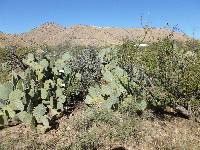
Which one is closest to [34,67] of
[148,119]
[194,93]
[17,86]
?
[17,86]

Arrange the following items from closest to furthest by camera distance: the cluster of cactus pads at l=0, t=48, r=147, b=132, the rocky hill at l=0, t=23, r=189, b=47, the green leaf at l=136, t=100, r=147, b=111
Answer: the cluster of cactus pads at l=0, t=48, r=147, b=132 < the green leaf at l=136, t=100, r=147, b=111 < the rocky hill at l=0, t=23, r=189, b=47

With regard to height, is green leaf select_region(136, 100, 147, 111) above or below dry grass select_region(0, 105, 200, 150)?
above

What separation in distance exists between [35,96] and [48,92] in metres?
0.41

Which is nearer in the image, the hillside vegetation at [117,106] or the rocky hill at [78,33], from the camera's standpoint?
the hillside vegetation at [117,106]

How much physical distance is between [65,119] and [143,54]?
2605mm

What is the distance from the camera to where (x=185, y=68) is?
33.6ft

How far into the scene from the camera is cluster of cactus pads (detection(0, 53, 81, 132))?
10.2 meters

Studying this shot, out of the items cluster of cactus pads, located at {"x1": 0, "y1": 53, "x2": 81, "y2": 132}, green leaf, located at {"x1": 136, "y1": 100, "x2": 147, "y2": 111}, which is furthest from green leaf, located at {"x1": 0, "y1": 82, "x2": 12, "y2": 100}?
green leaf, located at {"x1": 136, "y1": 100, "x2": 147, "y2": 111}

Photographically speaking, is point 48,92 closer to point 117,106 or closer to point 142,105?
point 117,106

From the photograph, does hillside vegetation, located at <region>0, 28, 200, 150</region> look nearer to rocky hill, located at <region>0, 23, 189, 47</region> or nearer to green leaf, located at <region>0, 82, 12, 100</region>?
green leaf, located at <region>0, 82, 12, 100</region>

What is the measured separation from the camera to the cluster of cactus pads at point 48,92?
1033cm

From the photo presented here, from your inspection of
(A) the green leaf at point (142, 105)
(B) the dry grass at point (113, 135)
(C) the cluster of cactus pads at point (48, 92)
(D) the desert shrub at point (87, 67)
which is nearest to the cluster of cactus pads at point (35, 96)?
(C) the cluster of cactus pads at point (48, 92)

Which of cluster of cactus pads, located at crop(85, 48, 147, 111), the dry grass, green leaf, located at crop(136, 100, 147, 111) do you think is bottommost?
the dry grass

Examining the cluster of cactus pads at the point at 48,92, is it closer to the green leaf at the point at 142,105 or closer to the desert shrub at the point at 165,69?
the green leaf at the point at 142,105
